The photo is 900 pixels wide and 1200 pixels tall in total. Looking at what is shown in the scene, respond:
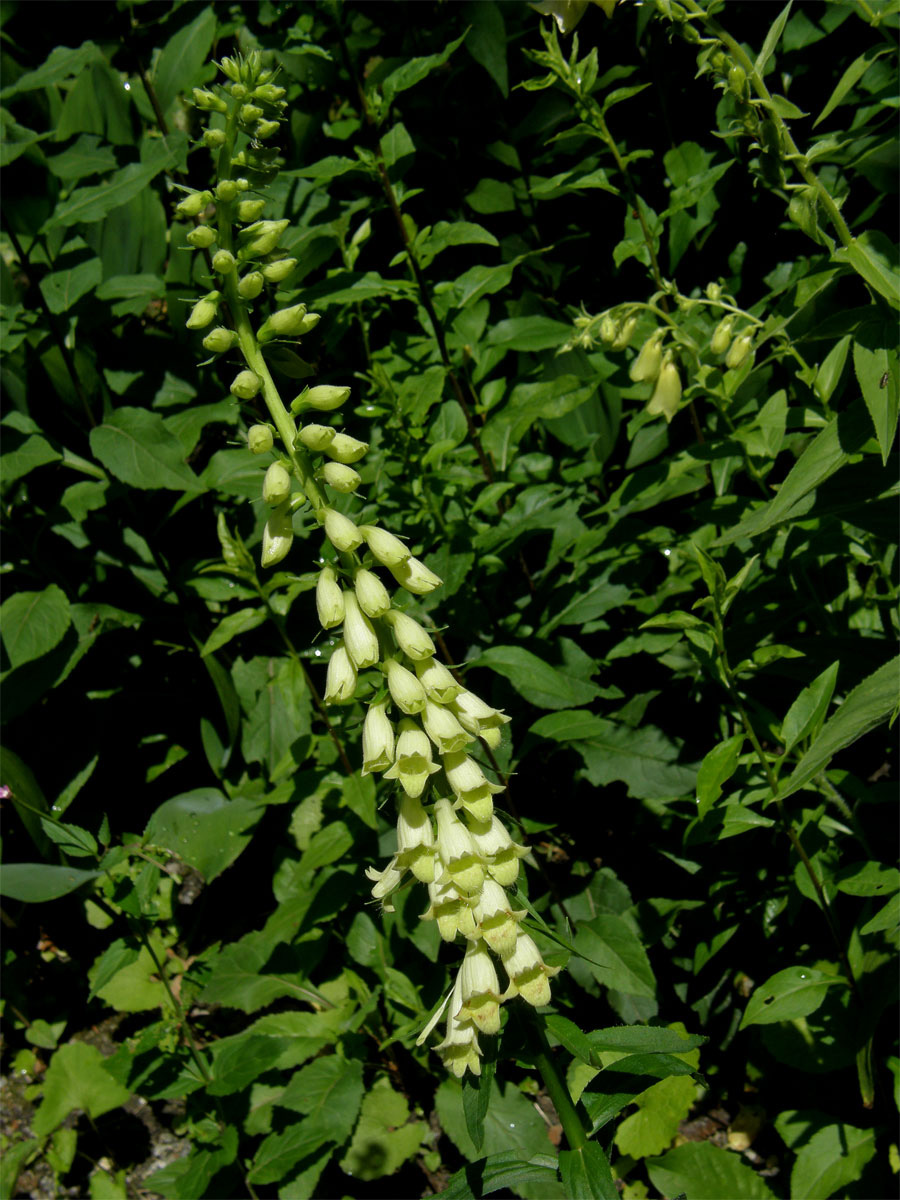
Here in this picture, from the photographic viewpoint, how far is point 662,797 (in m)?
2.96

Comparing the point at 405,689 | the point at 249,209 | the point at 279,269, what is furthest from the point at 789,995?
the point at 249,209

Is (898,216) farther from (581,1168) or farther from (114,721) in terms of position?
(114,721)

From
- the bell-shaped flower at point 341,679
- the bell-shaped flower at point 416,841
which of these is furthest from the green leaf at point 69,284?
the bell-shaped flower at point 416,841

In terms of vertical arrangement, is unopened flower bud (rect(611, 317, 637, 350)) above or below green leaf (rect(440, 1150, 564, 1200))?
above

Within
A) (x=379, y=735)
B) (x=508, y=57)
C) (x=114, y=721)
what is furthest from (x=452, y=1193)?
(x=508, y=57)

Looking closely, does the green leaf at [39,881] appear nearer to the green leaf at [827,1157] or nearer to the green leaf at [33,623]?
the green leaf at [33,623]

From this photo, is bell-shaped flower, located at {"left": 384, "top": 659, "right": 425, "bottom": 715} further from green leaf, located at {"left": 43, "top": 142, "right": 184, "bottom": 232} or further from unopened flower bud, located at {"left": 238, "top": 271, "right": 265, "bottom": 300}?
green leaf, located at {"left": 43, "top": 142, "right": 184, "bottom": 232}

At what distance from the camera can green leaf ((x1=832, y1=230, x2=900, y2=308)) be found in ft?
6.57

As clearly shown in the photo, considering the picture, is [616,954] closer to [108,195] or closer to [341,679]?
[341,679]

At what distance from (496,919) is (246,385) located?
1130 mm

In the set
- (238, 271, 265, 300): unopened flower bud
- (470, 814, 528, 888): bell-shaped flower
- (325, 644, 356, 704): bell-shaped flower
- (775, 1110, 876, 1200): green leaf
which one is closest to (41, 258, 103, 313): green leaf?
(238, 271, 265, 300): unopened flower bud

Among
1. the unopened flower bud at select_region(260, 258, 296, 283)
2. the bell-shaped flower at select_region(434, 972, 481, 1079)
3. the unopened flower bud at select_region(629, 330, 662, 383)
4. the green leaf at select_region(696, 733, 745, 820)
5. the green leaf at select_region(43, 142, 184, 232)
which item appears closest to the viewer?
the bell-shaped flower at select_region(434, 972, 481, 1079)

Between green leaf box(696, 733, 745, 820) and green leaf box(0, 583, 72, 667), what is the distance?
224 centimetres

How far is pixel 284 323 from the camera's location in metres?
1.91
